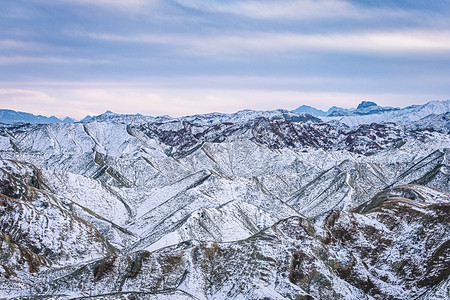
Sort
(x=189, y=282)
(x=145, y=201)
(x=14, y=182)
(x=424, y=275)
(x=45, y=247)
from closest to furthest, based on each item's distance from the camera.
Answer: (x=424, y=275) < (x=189, y=282) < (x=45, y=247) < (x=14, y=182) < (x=145, y=201)

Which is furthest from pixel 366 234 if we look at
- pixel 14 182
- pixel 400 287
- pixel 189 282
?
pixel 14 182

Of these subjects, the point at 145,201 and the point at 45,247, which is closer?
the point at 45,247

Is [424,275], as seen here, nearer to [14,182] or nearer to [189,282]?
[189,282]

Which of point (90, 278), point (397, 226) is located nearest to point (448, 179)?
point (397, 226)

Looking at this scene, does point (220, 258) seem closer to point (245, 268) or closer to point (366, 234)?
point (245, 268)

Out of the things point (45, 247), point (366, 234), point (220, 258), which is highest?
point (366, 234)

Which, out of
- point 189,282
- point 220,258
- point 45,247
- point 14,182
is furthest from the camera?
point 14,182

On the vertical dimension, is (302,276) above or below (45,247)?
above

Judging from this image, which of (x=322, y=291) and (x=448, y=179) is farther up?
(x=448, y=179)

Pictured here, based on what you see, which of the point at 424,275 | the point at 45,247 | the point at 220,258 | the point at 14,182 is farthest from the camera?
the point at 14,182
